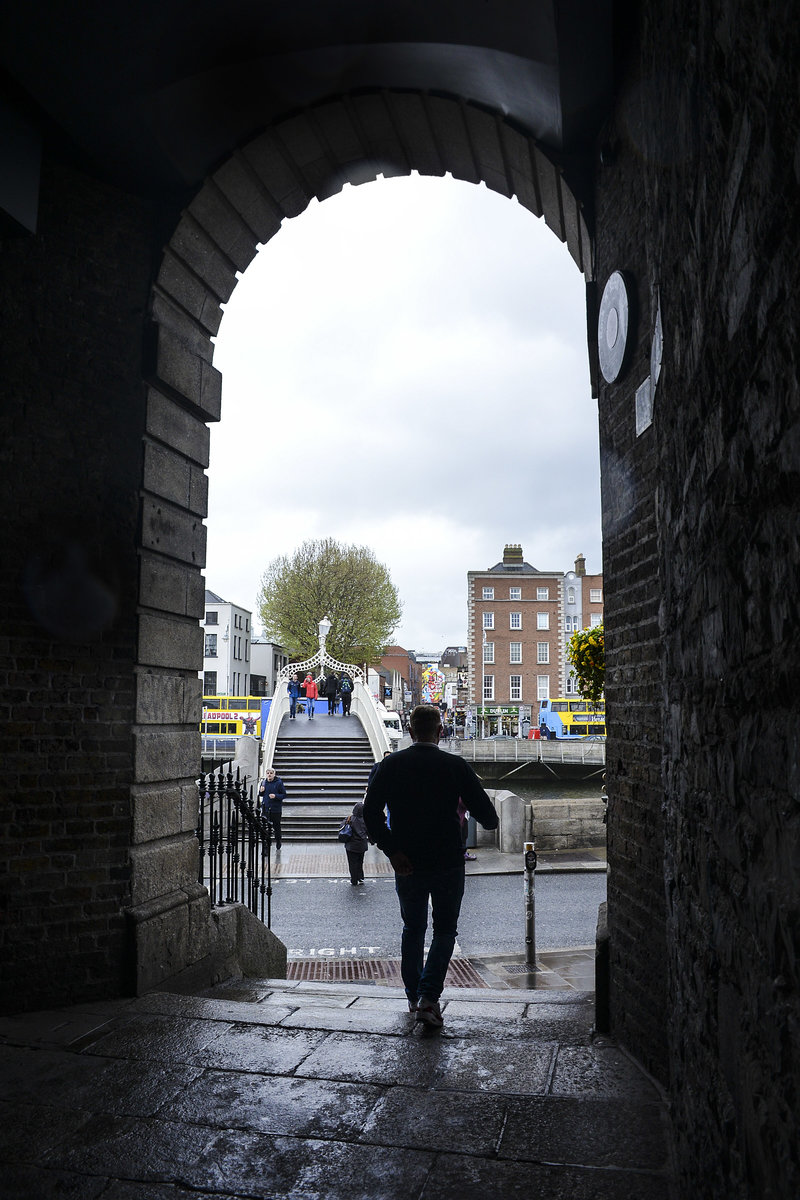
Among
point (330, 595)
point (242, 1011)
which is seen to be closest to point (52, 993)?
point (242, 1011)

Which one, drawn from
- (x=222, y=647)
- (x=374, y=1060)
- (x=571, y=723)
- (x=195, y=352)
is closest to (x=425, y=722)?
(x=374, y=1060)

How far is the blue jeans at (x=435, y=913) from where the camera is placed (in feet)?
14.5

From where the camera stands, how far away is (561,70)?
4.52 metres

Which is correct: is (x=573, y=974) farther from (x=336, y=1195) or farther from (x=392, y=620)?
(x=392, y=620)

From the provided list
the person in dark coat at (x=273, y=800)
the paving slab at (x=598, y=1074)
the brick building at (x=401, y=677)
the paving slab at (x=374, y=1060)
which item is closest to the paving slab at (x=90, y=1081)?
the paving slab at (x=374, y=1060)

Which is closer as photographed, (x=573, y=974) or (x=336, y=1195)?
(x=336, y=1195)

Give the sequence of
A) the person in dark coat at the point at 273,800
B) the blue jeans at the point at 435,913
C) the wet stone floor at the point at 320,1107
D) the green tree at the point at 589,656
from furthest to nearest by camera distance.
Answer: the person in dark coat at the point at 273,800 < the green tree at the point at 589,656 < the blue jeans at the point at 435,913 < the wet stone floor at the point at 320,1107

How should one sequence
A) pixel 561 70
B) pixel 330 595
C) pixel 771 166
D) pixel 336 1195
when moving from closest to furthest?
pixel 771 166 → pixel 336 1195 → pixel 561 70 → pixel 330 595

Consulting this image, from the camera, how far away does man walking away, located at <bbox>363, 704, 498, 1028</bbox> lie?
4.49m

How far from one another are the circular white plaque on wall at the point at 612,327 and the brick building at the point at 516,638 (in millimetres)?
55295

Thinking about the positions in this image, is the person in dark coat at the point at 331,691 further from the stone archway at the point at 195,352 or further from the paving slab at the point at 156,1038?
the paving slab at the point at 156,1038

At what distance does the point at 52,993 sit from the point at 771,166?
5303 mm

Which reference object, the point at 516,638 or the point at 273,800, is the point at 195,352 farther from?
the point at 516,638

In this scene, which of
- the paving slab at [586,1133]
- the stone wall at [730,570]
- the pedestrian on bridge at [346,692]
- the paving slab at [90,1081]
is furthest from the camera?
the pedestrian on bridge at [346,692]
